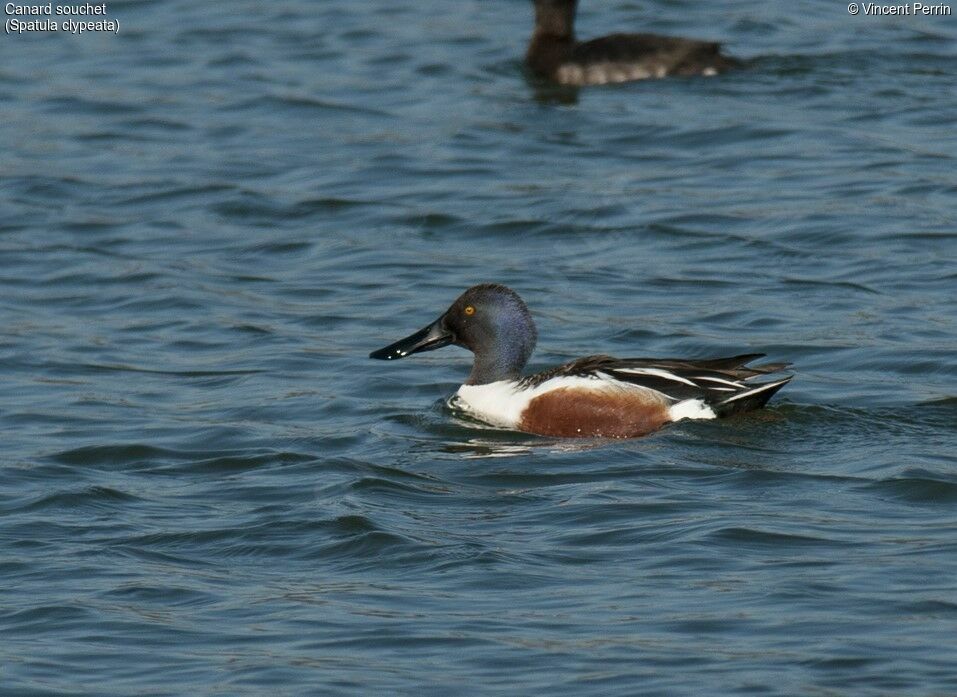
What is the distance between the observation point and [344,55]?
63.4 ft

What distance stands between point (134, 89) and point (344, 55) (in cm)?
217

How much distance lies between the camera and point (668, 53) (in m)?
17.5

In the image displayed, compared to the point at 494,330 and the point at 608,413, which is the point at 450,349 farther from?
the point at 608,413

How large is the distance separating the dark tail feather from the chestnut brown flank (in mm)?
258

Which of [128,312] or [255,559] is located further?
[128,312]

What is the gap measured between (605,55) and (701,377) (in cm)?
897

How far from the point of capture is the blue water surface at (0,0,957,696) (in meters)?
6.57

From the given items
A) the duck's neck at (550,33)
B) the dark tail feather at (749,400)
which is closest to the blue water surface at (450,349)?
the dark tail feather at (749,400)

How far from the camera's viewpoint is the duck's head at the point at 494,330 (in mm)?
9961

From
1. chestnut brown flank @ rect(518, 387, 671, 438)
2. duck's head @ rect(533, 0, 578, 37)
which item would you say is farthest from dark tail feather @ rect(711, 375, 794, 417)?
duck's head @ rect(533, 0, 578, 37)

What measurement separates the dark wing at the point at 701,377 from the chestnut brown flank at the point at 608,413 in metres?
0.08

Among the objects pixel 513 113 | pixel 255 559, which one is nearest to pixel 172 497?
pixel 255 559

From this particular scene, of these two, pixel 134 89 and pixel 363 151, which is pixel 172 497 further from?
pixel 134 89

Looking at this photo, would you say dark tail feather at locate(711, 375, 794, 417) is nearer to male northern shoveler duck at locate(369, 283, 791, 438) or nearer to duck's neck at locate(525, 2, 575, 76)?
male northern shoveler duck at locate(369, 283, 791, 438)
